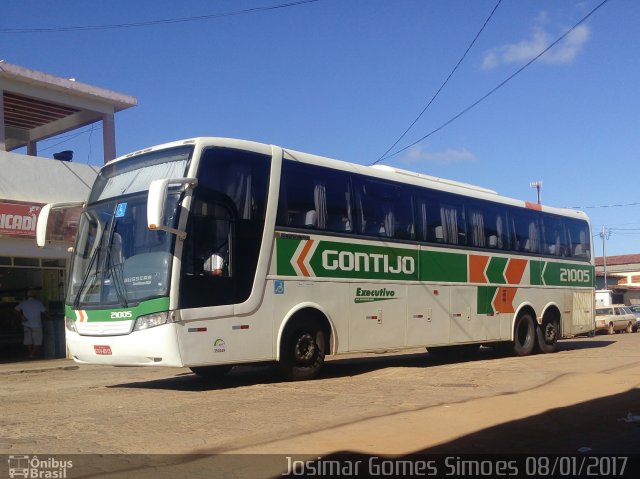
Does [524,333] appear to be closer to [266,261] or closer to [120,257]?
[266,261]

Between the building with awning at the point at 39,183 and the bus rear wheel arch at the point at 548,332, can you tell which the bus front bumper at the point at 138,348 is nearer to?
the building with awning at the point at 39,183

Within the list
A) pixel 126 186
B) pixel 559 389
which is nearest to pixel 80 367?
pixel 126 186

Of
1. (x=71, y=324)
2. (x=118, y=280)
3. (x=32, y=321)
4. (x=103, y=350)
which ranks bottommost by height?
(x=103, y=350)

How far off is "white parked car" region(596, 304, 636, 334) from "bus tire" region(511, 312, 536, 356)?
16.8 meters

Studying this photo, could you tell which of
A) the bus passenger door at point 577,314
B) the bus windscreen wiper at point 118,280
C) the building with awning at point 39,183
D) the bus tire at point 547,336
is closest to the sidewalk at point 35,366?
the building with awning at point 39,183

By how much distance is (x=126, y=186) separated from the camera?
34.7 feet

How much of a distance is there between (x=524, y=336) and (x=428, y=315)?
441 cm

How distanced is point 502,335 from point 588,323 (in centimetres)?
459

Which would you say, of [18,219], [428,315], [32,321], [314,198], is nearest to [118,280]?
[314,198]

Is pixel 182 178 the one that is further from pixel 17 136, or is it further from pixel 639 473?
pixel 17 136

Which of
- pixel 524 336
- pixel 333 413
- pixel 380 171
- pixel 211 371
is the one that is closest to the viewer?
pixel 333 413

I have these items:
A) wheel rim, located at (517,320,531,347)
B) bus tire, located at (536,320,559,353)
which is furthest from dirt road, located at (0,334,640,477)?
bus tire, located at (536,320,559,353)

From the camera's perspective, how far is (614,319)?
33.1m

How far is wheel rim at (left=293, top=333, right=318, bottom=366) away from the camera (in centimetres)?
1131
